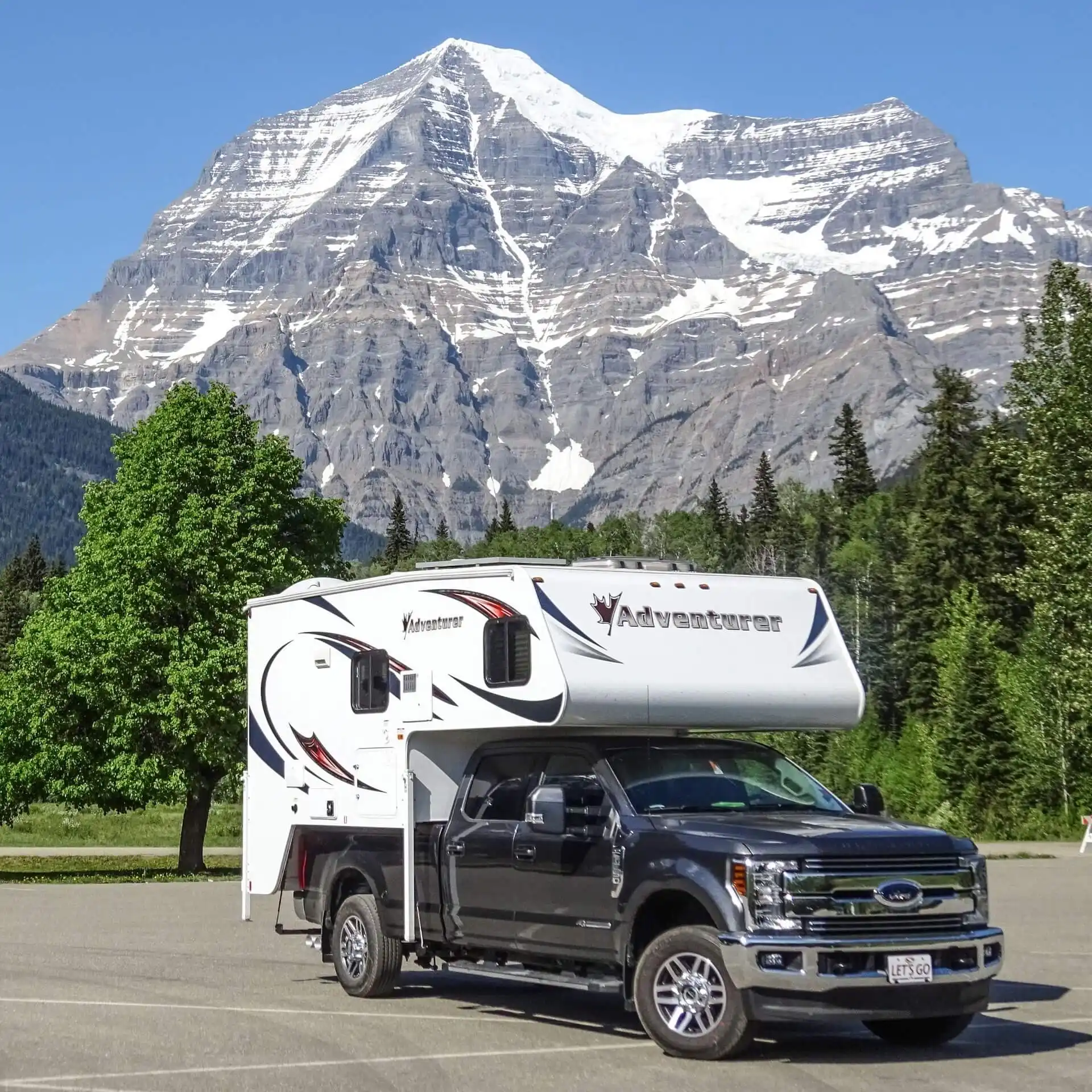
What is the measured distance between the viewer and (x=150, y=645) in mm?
38594

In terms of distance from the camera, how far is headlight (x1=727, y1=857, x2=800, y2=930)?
11.9 meters

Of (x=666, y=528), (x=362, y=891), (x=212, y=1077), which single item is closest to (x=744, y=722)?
(x=362, y=891)

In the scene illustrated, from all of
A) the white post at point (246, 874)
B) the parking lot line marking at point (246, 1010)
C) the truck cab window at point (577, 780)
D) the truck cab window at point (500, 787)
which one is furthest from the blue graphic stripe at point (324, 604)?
the parking lot line marking at point (246, 1010)

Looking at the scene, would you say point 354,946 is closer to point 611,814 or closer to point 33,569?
point 611,814

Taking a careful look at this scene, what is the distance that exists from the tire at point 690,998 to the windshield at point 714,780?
1131mm

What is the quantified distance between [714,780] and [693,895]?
151 cm

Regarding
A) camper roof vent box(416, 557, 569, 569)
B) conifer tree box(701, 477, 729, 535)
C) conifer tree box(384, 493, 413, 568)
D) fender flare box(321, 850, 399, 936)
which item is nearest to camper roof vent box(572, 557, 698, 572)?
camper roof vent box(416, 557, 569, 569)

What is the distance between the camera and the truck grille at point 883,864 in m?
11.9

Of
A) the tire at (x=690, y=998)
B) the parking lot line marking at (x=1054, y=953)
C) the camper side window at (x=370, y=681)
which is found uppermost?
Answer: the camper side window at (x=370, y=681)

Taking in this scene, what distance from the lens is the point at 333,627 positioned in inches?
645

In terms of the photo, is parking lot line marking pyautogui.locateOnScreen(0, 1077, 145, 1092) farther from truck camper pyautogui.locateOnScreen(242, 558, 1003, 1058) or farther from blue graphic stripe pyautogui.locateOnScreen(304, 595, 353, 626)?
blue graphic stripe pyautogui.locateOnScreen(304, 595, 353, 626)

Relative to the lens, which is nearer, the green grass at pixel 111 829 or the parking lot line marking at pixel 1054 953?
the parking lot line marking at pixel 1054 953

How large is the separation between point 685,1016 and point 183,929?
41.8ft

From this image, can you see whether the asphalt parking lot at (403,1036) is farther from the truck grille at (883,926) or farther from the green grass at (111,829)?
the green grass at (111,829)
